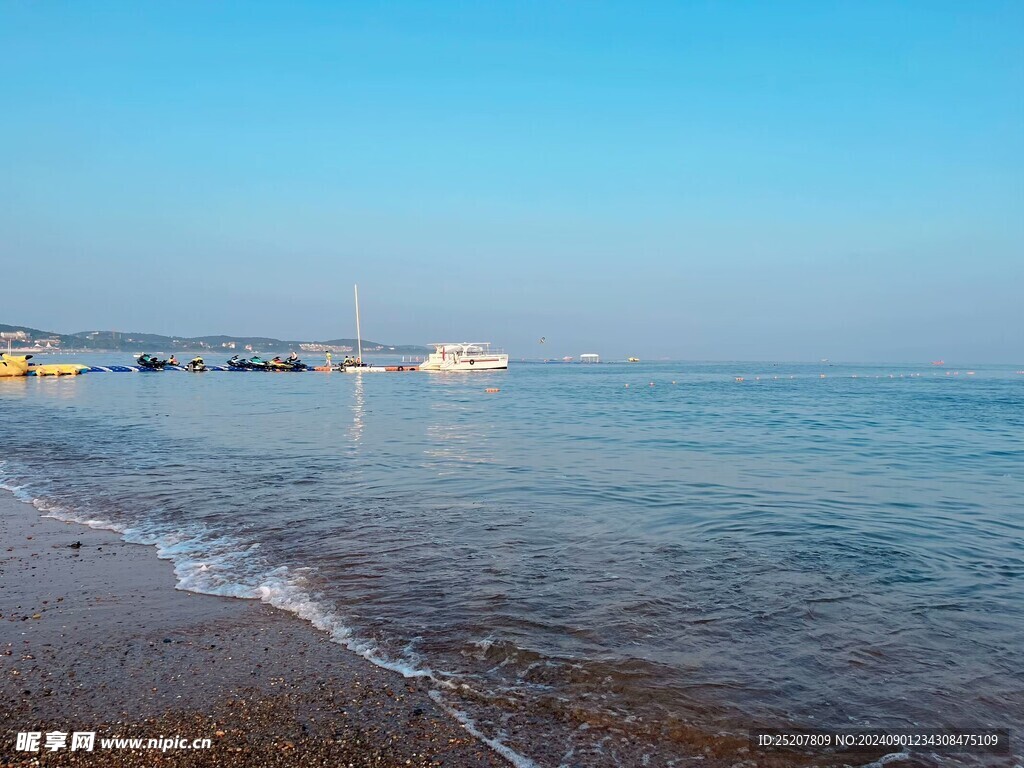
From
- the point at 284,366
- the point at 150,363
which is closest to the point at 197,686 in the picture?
the point at 284,366

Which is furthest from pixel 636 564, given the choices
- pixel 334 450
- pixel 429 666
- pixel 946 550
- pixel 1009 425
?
pixel 1009 425

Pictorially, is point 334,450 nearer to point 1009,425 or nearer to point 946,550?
point 946,550

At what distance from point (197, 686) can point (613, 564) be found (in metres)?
4.89

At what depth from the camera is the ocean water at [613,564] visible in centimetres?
488

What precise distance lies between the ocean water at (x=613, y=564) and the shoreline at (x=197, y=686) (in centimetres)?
34

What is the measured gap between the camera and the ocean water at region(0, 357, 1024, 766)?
16.0 ft

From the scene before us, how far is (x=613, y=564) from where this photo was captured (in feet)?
26.9

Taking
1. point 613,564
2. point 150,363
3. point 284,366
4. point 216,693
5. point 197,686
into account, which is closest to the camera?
point 216,693

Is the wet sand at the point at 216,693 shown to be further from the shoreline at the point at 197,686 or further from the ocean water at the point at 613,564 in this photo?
the ocean water at the point at 613,564

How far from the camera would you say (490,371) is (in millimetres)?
106188

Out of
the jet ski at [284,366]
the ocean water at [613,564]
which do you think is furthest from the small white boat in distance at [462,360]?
the ocean water at [613,564]

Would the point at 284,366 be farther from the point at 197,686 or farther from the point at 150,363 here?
the point at 197,686

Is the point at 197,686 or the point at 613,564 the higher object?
the point at 197,686

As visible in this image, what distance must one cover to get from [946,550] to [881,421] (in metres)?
24.1
